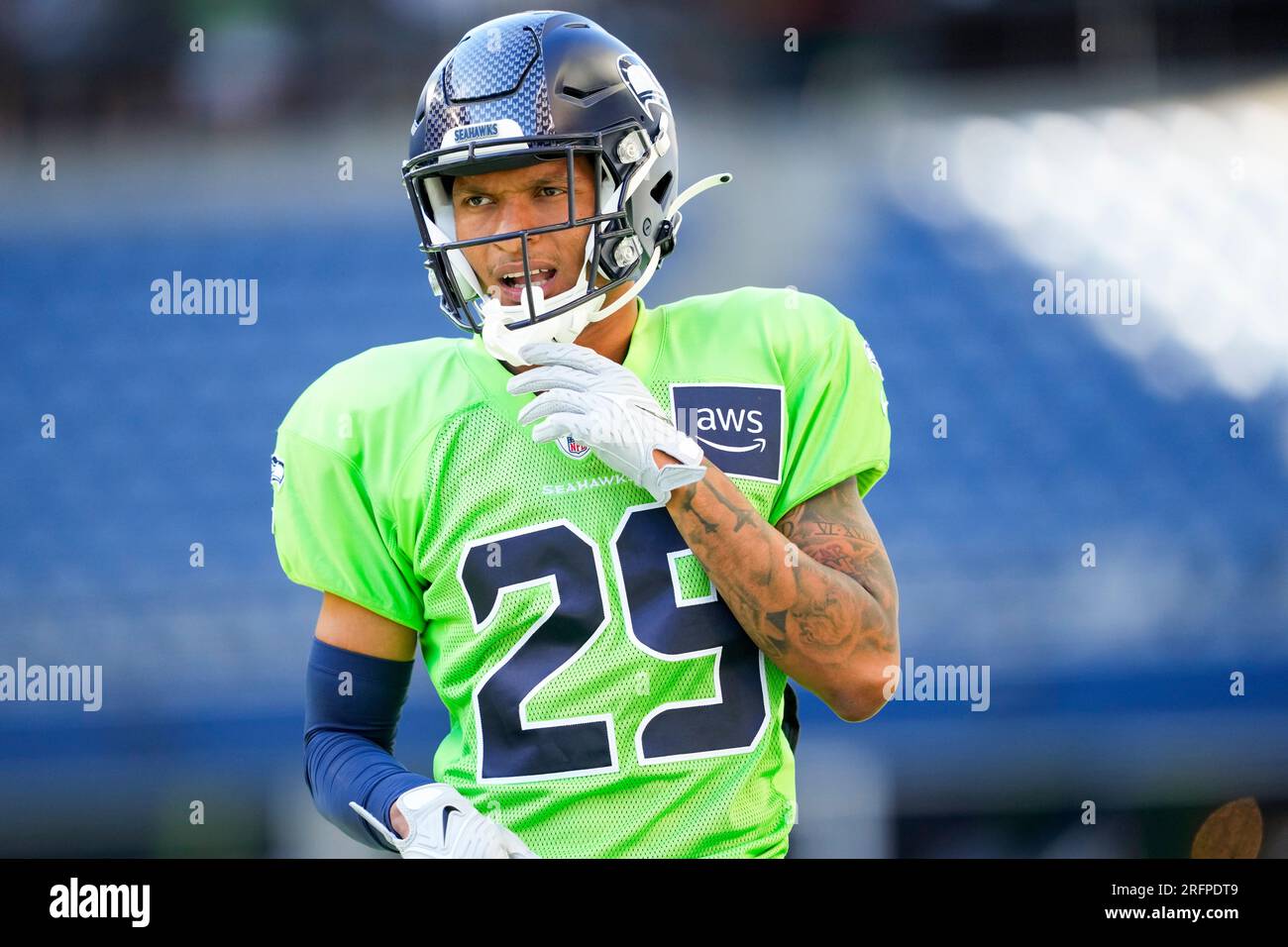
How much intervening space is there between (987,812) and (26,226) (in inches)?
77.9

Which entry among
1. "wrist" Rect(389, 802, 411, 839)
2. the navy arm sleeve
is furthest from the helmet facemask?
"wrist" Rect(389, 802, 411, 839)

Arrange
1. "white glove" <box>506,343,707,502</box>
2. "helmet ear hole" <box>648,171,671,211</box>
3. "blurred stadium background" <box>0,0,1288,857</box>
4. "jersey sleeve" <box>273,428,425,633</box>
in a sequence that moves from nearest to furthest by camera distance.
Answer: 1. "white glove" <box>506,343,707,502</box>
2. "jersey sleeve" <box>273,428,425,633</box>
3. "helmet ear hole" <box>648,171,671,211</box>
4. "blurred stadium background" <box>0,0,1288,857</box>

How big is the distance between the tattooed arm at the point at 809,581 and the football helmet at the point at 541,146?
24 centimetres

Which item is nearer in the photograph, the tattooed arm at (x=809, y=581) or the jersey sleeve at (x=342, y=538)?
the tattooed arm at (x=809, y=581)

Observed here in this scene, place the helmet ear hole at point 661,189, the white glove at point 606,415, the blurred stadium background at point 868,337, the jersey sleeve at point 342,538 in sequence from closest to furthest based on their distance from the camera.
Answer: the white glove at point 606,415 → the jersey sleeve at point 342,538 → the helmet ear hole at point 661,189 → the blurred stadium background at point 868,337

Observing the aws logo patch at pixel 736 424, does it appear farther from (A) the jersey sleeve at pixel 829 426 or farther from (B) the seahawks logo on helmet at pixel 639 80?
(B) the seahawks logo on helmet at pixel 639 80

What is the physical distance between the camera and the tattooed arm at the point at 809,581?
139cm

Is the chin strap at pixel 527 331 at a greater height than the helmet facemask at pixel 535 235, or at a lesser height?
lesser

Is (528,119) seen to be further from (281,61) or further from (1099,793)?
(1099,793)

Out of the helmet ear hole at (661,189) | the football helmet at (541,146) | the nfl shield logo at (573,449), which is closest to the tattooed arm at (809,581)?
the nfl shield logo at (573,449)

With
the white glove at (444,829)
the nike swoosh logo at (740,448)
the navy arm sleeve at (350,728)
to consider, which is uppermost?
the nike swoosh logo at (740,448)

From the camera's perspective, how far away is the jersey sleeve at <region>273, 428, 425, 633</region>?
1490 millimetres

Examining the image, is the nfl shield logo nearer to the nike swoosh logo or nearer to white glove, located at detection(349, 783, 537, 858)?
the nike swoosh logo

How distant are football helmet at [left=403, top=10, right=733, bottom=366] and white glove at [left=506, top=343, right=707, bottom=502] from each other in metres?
0.04
